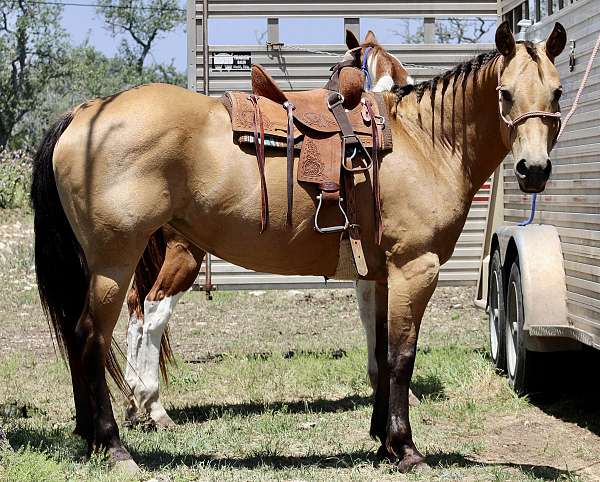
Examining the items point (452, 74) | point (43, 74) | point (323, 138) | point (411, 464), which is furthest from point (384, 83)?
point (43, 74)

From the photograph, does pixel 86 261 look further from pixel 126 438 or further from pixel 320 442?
pixel 320 442

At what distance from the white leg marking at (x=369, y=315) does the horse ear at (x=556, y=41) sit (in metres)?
2.32

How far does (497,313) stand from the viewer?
7.30 metres

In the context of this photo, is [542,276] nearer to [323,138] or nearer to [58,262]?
[323,138]

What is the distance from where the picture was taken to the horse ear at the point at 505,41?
4551 mm

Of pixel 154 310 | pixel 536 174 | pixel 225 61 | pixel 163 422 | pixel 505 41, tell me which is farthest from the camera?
pixel 225 61

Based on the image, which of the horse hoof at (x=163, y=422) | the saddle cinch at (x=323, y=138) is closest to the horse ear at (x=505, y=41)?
the saddle cinch at (x=323, y=138)

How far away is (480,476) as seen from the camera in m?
4.69

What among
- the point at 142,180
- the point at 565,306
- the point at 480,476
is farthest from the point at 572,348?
the point at 142,180

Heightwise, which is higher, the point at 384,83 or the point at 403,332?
the point at 384,83

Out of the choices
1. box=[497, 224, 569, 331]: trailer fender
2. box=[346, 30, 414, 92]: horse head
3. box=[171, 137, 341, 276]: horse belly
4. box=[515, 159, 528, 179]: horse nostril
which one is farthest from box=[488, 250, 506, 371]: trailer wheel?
box=[515, 159, 528, 179]: horse nostril

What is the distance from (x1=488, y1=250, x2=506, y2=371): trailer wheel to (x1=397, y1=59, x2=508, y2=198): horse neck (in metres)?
2.12

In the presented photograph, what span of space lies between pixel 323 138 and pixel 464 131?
829mm

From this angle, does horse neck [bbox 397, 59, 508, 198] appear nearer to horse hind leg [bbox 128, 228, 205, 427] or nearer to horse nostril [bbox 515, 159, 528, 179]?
horse nostril [bbox 515, 159, 528, 179]
